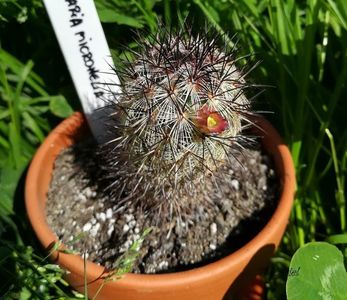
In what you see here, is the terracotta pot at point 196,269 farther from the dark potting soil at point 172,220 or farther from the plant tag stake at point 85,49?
the plant tag stake at point 85,49

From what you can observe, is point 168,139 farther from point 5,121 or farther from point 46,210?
point 5,121

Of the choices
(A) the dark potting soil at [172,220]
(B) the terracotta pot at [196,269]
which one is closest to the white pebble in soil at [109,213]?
(A) the dark potting soil at [172,220]

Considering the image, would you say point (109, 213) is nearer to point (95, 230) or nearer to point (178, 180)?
point (95, 230)

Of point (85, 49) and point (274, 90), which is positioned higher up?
point (85, 49)

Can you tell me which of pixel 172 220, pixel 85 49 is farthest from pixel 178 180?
pixel 85 49

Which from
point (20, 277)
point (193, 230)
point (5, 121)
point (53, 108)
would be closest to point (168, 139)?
point (193, 230)

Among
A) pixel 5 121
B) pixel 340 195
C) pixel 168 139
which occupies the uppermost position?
pixel 168 139
